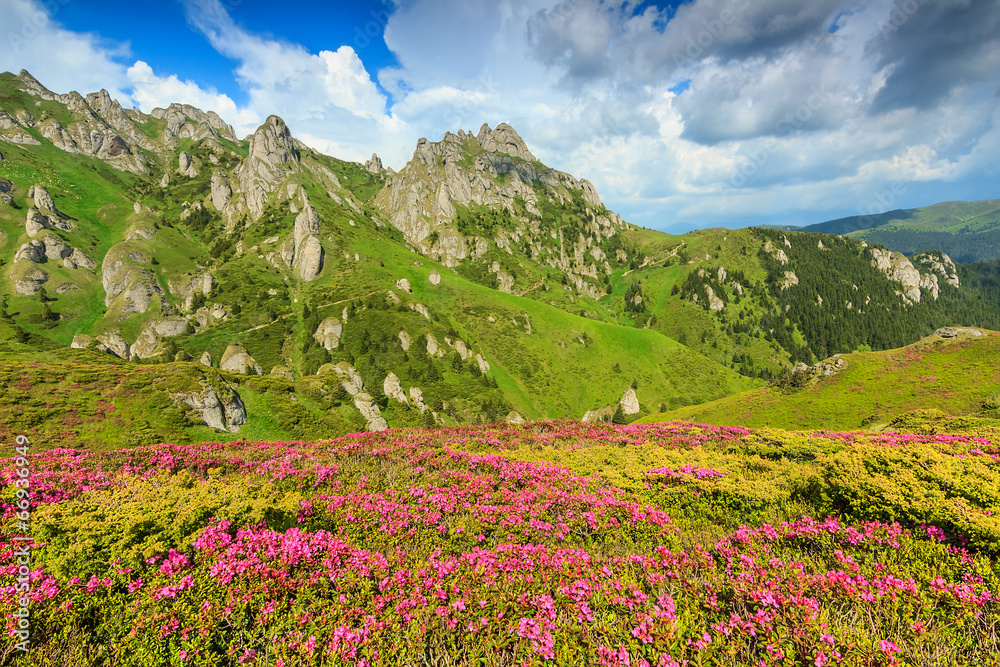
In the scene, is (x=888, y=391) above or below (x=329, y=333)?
below

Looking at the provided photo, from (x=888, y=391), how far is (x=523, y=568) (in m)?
86.9

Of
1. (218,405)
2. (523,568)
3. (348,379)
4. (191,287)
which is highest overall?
(191,287)

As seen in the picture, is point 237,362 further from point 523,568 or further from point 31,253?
point 523,568

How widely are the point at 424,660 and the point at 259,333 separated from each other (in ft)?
627

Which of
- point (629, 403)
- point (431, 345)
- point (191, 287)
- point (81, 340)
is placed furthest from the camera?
point (191, 287)

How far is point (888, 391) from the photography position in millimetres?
62000

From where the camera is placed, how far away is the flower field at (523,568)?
19.8 ft

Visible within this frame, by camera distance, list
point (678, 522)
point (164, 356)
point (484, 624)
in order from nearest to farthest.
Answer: point (484, 624), point (678, 522), point (164, 356)

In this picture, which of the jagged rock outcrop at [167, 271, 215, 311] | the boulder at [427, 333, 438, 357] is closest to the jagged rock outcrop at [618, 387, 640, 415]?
the boulder at [427, 333, 438, 357]

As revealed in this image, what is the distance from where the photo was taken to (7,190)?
654 feet

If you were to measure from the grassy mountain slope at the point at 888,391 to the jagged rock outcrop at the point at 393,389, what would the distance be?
94.6 m

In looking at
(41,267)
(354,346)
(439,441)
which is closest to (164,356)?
(354,346)

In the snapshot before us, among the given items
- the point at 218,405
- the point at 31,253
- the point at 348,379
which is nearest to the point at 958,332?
the point at 218,405

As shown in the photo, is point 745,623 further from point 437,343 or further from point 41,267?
point 41,267
